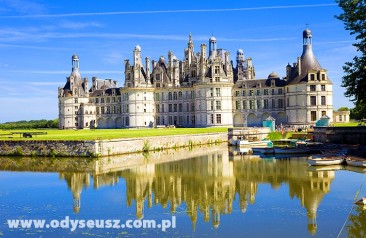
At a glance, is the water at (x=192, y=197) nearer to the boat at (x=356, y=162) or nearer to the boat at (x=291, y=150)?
the boat at (x=356, y=162)

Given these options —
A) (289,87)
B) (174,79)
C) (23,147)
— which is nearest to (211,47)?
(174,79)

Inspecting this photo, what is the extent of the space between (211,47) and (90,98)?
24262mm

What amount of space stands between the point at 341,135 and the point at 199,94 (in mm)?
28363

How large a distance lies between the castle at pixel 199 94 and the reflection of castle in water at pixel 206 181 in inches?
1196

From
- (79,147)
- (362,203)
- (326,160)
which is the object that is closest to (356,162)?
(326,160)

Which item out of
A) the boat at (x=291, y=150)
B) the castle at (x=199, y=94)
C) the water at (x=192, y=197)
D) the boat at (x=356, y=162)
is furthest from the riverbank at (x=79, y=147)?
the castle at (x=199, y=94)

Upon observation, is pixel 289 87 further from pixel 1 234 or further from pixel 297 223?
pixel 1 234

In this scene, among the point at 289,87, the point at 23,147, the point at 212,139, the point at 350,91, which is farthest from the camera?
the point at 289,87

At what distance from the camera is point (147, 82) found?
71375mm

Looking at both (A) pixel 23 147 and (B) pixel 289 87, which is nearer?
(A) pixel 23 147

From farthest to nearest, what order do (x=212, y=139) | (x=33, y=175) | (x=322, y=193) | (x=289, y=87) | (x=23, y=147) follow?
1. (x=289, y=87)
2. (x=212, y=139)
3. (x=23, y=147)
4. (x=33, y=175)
5. (x=322, y=193)

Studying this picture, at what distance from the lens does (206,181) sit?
76.1 ft

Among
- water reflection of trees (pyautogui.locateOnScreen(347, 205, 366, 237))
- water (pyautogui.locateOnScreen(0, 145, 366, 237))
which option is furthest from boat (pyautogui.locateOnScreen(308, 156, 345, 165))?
water reflection of trees (pyautogui.locateOnScreen(347, 205, 366, 237))

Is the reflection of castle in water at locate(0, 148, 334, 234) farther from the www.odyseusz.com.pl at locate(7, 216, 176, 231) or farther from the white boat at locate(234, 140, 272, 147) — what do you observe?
the white boat at locate(234, 140, 272, 147)
